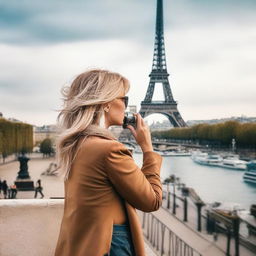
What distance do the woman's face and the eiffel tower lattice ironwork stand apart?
112 feet

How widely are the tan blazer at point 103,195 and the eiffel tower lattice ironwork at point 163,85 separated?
3429cm

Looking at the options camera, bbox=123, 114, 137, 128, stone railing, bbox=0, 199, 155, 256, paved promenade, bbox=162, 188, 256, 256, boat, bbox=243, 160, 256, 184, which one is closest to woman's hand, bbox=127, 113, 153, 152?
camera, bbox=123, 114, 137, 128

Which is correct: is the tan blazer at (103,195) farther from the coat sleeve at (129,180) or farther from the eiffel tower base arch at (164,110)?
the eiffel tower base arch at (164,110)

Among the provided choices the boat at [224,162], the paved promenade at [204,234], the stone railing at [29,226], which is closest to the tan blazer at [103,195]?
the stone railing at [29,226]

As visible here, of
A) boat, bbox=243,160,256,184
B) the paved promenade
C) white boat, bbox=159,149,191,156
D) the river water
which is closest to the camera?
the paved promenade

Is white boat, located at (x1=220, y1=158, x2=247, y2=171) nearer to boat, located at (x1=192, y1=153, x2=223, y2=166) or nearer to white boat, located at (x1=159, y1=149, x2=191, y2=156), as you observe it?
boat, located at (x1=192, y1=153, x2=223, y2=166)

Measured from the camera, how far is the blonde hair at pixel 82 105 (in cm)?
96

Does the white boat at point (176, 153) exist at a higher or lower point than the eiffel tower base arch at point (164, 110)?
lower

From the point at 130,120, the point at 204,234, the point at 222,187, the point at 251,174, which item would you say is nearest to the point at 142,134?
the point at 130,120

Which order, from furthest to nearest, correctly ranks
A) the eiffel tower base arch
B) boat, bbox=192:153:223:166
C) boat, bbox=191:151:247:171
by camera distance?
the eiffel tower base arch → boat, bbox=192:153:223:166 → boat, bbox=191:151:247:171

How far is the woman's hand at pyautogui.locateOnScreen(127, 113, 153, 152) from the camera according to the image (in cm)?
102

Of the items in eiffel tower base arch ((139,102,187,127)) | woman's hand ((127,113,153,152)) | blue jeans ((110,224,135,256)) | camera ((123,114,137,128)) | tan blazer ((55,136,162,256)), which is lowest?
blue jeans ((110,224,135,256))

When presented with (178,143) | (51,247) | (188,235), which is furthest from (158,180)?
(178,143)

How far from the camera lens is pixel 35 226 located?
5.10ft
